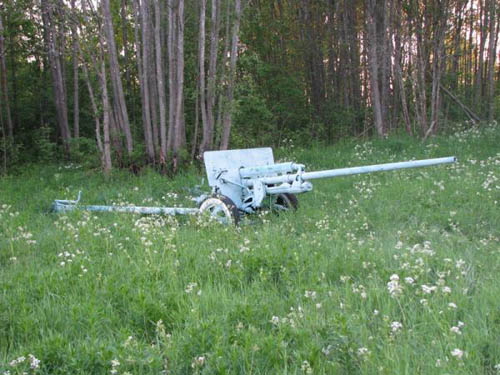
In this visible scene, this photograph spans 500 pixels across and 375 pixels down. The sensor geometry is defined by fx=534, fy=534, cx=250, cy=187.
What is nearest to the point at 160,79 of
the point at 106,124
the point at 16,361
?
the point at 106,124

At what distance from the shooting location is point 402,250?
4773mm

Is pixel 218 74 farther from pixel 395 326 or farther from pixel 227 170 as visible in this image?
pixel 395 326

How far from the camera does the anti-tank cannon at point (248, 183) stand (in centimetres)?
653

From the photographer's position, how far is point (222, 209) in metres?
6.65

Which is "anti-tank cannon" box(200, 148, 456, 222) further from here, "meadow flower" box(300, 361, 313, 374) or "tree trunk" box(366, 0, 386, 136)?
"tree trunk" box(366, 0, 386, 136)

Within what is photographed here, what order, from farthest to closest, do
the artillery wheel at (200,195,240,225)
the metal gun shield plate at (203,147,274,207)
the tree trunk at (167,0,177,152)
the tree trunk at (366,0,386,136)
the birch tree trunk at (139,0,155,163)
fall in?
the tree trunk at (366,0,386,136), the birch tree trunk at (139,0,155,163), the tree trunk at (167,0,177,152), the metal gun shield plate at (203,147,274,207), the artillery wheel at (200,195,240,225)

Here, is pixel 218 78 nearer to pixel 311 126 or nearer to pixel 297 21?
pixel 311 126

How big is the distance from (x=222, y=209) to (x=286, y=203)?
1.11 m

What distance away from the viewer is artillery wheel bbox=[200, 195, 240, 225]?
639cm

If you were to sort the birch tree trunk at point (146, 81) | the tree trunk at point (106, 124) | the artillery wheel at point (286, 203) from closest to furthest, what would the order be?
1. the artillery wheel at point (286, 203)
2. the tree trunk at point (106, 124)
3. the birch tree trunk at point (146, 81)

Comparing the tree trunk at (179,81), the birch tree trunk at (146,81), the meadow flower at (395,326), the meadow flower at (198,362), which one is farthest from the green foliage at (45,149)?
the meadow flower at (395,326)

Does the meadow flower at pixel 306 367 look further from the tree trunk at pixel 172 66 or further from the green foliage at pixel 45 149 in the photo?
the green foliage at pixel 45 149

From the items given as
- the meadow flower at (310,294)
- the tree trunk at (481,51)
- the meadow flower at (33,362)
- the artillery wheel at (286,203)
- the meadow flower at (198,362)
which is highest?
the tree trunk at (481,51)

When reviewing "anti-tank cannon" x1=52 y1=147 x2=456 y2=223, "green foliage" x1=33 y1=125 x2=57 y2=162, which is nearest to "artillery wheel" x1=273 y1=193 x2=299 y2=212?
"anti-tank cannon" x1=52 y1=147 x2=456 y2=223
